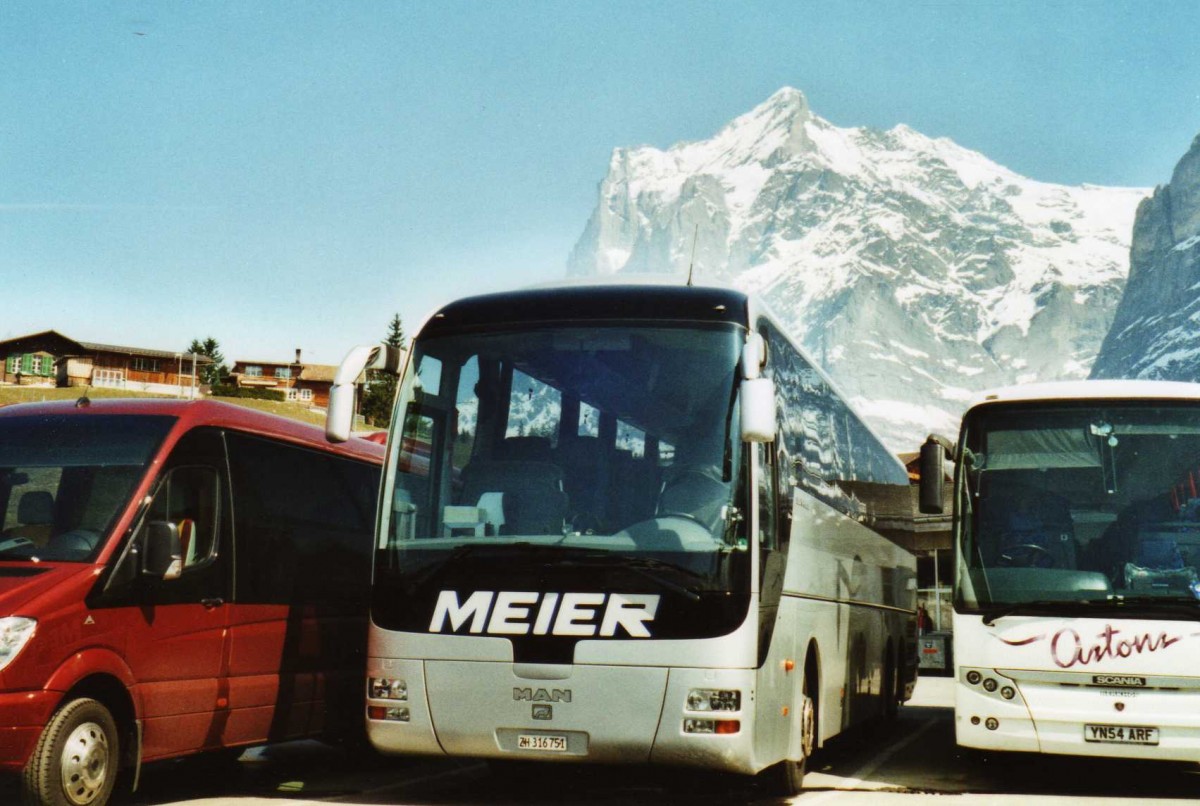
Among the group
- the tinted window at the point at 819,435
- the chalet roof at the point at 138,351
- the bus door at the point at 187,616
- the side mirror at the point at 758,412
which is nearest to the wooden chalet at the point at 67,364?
the chalet roof at the point at 138,351

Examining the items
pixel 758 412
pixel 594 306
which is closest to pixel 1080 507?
pixel 758 412

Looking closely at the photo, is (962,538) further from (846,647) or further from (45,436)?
(45,436)

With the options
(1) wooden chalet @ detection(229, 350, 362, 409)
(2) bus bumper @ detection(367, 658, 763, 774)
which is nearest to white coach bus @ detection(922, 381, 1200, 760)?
(2) bus bumper @ detection(367, 658, 763, 774)

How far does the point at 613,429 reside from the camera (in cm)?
884

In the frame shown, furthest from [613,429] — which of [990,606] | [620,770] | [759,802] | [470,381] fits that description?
[990,606]

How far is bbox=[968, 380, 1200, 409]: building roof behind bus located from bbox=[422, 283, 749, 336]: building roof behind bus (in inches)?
123

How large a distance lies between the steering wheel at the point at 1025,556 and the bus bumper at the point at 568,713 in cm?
322

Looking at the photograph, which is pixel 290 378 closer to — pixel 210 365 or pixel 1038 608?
pixel 210 365

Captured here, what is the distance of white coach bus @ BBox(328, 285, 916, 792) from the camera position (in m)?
8.48

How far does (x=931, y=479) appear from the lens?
11.3 metres

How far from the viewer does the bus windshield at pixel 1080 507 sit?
10.5 meters

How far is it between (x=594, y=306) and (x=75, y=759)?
4.22m

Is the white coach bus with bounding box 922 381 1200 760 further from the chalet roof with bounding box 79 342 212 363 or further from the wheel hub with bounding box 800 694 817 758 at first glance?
the chalet roof with bounding box 79 342 212 363

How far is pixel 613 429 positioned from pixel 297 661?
12.2ft
